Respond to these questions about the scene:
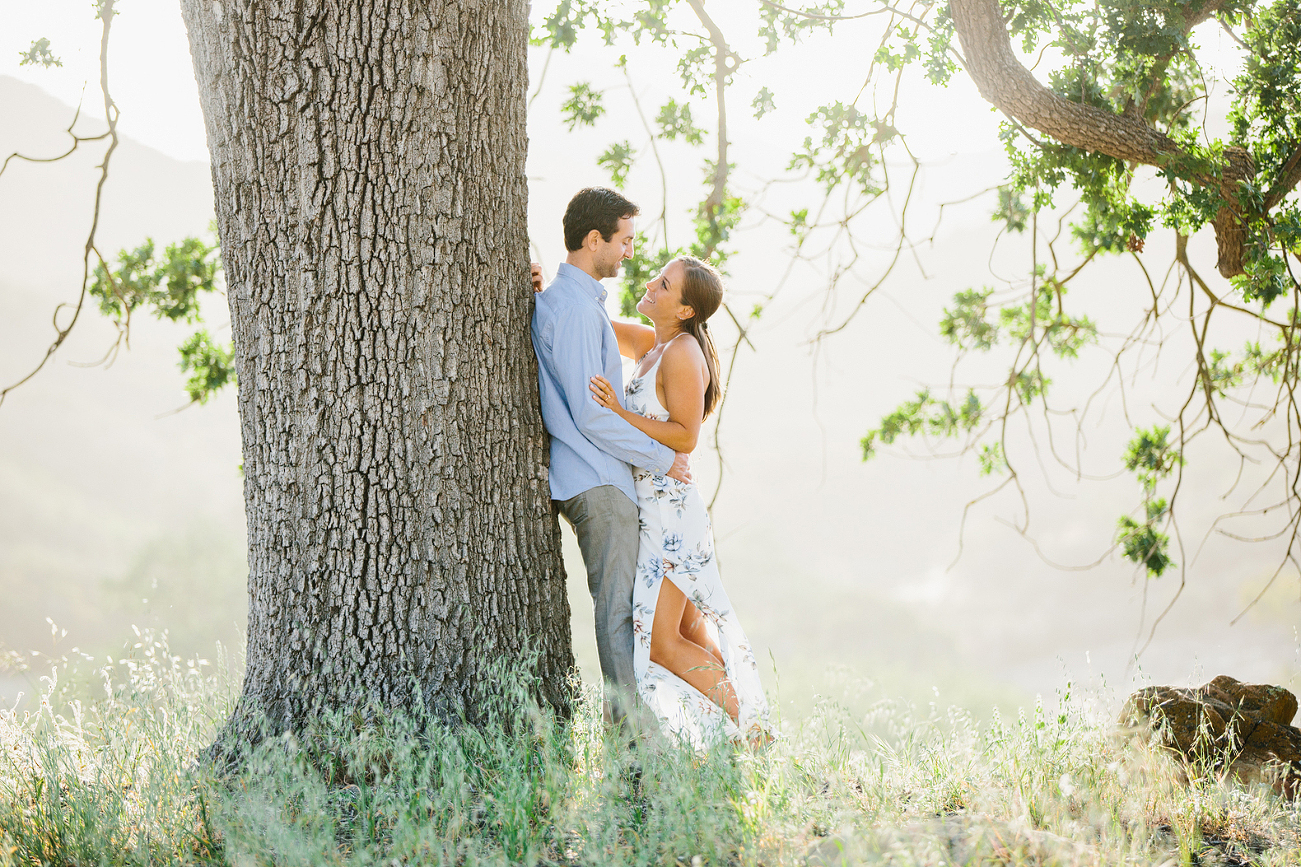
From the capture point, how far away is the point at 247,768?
118 inches

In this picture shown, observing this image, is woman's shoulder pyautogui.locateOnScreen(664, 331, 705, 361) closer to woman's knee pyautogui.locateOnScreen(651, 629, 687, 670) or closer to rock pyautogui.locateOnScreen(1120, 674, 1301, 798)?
woman's knee pyautogui.locateOnScreen(651, 629, 687, 670)

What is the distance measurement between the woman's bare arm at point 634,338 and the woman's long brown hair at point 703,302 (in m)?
0.35

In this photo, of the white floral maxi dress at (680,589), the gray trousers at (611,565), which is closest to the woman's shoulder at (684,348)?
the white floral maxi dress at (680,589)

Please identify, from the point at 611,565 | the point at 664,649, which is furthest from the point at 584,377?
the point at 664,649

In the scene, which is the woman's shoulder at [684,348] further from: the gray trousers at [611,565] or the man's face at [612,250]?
the gray trousers at [611,565]

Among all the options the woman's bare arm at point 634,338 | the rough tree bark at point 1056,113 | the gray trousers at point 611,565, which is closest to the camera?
the gray trousers at point 611,565

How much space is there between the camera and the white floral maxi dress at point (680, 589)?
11.8 feet

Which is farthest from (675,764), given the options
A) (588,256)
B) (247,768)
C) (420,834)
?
(588,256)

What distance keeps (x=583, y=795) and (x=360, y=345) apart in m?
1.68

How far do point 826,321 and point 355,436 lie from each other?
3657mm

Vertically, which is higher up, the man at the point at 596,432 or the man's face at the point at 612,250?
the man's face at the point at 612,250

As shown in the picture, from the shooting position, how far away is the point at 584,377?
11.5 ft

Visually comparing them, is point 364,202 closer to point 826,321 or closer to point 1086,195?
point 826,321

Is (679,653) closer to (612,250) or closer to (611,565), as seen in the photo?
(611,565)
